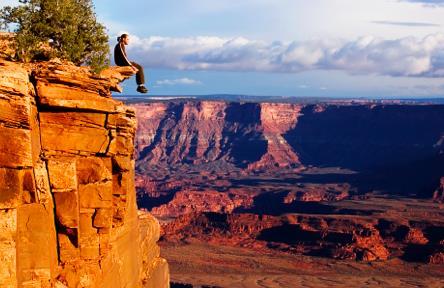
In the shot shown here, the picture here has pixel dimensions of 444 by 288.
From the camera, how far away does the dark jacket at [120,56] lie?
1961cm

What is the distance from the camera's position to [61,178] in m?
15.1

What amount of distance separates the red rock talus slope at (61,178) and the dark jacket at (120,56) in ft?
7.32

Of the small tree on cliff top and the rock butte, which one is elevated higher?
the small tree on cliff top

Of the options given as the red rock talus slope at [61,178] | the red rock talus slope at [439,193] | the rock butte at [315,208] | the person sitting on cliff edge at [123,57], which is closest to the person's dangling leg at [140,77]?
the person sitting on cliff edge at [123,57]

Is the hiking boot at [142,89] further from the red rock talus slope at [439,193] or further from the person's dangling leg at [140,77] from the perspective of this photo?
the red rock talus slope at [439,193]

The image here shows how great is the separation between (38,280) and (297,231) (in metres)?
88.9

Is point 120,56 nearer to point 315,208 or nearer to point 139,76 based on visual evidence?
point 139,76

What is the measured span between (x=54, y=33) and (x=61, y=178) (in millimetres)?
4856

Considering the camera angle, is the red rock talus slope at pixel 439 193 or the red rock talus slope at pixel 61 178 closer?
the red rock talus slope at pixel 61 178

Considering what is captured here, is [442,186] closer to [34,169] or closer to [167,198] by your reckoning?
[167,198]

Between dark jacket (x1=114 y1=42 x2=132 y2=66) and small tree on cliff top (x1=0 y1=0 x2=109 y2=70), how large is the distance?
519 millimetres

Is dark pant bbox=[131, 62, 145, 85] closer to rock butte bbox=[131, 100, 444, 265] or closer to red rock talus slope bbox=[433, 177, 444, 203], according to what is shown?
rock butte bbox=[131, 100, 444, 265]

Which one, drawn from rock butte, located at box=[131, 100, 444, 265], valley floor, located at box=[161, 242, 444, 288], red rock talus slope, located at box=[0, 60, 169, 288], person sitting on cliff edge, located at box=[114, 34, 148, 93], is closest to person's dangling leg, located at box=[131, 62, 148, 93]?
person sitting on cliff edge, located at box=[114, 34, 148, 93]

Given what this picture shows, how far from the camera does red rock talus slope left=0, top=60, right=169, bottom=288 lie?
13625mm
